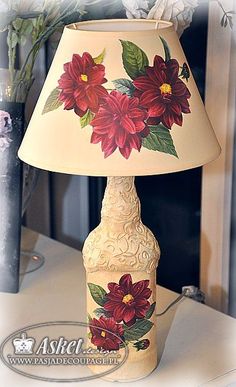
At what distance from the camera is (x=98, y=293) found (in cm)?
94

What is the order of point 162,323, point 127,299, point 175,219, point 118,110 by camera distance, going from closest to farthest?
1. point 118,110
2. point 127,299
3. point 162,323
4. point 175,219

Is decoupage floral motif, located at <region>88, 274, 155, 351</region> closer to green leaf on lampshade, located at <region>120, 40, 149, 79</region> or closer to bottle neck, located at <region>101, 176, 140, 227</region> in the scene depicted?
bottle neck, located at <region>101, 176, 140, 227</region>

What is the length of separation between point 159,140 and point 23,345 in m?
0.35

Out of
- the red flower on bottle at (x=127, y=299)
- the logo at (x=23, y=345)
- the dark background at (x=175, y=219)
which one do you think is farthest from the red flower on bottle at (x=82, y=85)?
the dark background at (x=175, y=219)

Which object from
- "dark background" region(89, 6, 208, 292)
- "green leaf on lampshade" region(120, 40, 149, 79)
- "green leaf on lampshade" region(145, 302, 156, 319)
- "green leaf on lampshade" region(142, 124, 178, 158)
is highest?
"green leaf on lampshade" region(120, 40, 149, 79)

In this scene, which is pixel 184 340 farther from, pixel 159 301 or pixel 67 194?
pixel 67 194

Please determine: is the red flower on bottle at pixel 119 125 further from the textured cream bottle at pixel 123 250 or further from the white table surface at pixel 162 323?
the white table surface at pixel 162 323

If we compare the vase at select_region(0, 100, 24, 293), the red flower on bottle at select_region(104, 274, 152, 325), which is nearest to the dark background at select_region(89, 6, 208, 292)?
the vase at select_region(0, 100, 24, 293)

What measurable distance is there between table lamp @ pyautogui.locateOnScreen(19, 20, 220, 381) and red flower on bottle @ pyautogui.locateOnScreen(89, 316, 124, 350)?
0.05 metres

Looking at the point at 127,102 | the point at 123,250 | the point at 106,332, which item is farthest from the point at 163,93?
the point at 106,332

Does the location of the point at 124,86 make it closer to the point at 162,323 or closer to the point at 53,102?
the point at 53,102

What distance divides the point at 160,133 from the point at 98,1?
0.36 metres

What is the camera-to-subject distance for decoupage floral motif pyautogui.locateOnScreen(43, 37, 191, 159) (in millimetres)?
821

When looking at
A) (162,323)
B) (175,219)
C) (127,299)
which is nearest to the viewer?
(127,299)
